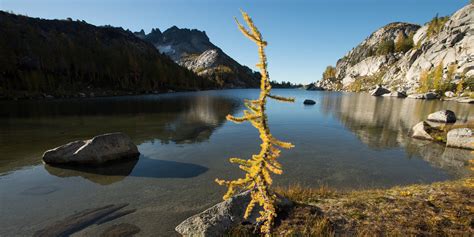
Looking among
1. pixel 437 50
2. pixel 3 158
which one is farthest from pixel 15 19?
pixel 437 50

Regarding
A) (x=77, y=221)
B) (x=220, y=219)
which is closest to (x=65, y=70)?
(x=77, y=221)

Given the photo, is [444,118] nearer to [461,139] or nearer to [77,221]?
[461,139]

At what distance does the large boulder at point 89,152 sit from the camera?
56.2ft

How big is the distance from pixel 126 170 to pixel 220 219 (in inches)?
433

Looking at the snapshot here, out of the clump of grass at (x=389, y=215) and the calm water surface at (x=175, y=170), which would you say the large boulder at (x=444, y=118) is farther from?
the clump of grass at (x=389, y=215)

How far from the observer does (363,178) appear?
15.9 meters

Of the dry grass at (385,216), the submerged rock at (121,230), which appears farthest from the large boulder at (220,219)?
the submerged rock at (121,230)

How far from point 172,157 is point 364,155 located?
56.3 feet

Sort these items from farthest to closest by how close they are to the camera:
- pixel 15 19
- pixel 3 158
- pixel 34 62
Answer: pixel 15 19, pixel 34 62, pixel 3 158

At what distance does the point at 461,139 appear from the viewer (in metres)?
22.5

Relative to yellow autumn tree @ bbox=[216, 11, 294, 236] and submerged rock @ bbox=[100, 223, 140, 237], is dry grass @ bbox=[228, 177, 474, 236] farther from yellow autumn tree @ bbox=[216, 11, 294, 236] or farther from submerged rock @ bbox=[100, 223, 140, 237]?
submerged rock @ bbox=[100, 223, 140, 237]

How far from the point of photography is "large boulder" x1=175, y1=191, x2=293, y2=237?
8.43m

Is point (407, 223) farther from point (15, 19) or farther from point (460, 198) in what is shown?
point (15, 19)

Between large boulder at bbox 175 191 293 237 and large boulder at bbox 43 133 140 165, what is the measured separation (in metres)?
11.4
